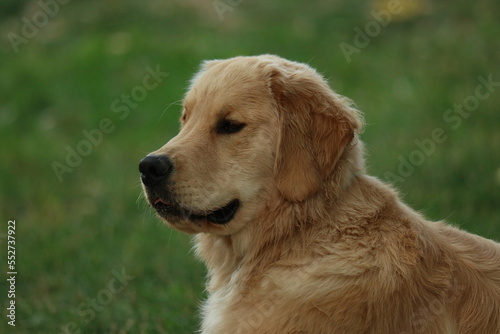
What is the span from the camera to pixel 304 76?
4477 mm

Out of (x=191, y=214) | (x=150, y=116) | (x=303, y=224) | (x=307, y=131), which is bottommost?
(x=150, y=116)

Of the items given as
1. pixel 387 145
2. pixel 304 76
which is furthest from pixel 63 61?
pixel 304 76

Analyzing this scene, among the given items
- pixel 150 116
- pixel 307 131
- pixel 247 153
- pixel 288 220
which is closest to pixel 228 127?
pixel 247 153

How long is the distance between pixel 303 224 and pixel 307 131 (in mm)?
533

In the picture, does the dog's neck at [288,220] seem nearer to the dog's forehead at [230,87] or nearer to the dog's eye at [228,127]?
the dog's eye at [228,127]

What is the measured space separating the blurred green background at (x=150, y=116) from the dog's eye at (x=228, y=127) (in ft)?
4.56

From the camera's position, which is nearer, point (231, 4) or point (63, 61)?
point (63, 61)

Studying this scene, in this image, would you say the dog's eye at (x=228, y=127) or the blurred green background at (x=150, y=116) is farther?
the blurred green background at (x=150, y=116)

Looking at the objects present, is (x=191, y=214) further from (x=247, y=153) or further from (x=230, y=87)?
(x=230, y=87)

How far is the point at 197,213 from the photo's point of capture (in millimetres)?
4238

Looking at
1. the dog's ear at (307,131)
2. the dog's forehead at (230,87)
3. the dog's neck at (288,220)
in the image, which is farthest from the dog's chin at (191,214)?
the dog's forehead at (230,87)

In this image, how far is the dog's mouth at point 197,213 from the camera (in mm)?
4250

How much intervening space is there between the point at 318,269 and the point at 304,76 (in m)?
1.16

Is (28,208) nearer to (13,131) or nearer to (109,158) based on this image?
(109,158)
